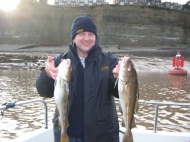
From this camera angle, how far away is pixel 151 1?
123 meters

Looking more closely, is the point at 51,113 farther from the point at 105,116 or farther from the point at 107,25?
the point at 107,25

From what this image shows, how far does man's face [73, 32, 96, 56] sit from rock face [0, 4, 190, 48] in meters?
73.7

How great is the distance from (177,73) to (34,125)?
55.8 feet

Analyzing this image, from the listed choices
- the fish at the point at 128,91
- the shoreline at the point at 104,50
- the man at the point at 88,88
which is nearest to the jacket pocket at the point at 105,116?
the man at the point at 88,88

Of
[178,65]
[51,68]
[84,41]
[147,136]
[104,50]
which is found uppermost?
[84,41]

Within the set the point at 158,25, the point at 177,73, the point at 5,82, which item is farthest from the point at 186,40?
the point at 5,82

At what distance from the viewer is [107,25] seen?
84.2 m

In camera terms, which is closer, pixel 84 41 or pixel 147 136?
pixel 84 41

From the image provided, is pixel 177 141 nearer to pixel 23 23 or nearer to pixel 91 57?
pixel 91 57

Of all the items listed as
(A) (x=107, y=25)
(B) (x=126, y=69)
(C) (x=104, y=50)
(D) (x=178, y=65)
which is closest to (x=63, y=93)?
(B) (x=126, y=69)

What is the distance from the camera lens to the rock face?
8069 cm

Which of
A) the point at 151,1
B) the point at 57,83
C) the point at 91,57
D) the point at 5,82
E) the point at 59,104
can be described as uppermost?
the point at 151,1

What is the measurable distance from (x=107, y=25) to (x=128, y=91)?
269 ft

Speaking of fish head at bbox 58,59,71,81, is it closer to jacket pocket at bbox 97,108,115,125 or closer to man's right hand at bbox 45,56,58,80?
man's right hand at bbox 45,56,58,80
